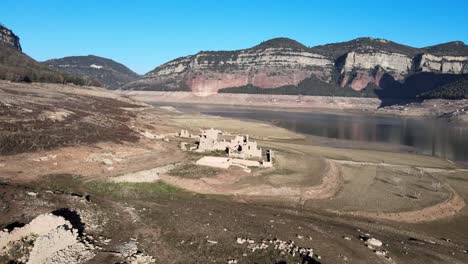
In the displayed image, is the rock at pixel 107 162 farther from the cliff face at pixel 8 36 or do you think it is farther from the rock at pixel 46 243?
the cliff face at pixel 8 36

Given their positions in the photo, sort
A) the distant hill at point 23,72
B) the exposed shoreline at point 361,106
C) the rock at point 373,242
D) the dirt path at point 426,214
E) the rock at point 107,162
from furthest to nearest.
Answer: the exposed shoreline at point 361,106, the distant hill at point 23,72, the rock at point 107,162, the dirt path at point 426,214, the rock at point 373,242

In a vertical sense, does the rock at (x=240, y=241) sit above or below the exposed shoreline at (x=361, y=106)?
above

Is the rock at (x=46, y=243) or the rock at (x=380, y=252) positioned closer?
the rock at (x=46, y=243)

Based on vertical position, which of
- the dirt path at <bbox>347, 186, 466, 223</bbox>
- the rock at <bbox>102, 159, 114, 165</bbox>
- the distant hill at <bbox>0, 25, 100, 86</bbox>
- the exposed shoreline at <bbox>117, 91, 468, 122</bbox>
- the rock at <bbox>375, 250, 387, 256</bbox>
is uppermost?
the distant hill at <bbox>0, 25, 100, 86</bbox>

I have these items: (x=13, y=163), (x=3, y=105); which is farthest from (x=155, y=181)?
(x=3, y=105)

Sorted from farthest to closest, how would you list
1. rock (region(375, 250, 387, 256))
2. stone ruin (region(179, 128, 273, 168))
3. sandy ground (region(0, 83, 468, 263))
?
1. stone ruin (region(179, 128, 273, 168))
2. rock (region(375, 250, 387, 256))
3. sandy ground (region(0, 83, 468, 263))

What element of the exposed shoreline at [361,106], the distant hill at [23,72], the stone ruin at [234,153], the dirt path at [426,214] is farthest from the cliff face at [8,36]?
the dirt path at [426,214]

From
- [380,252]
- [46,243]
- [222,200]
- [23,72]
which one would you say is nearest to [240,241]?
[380,252]

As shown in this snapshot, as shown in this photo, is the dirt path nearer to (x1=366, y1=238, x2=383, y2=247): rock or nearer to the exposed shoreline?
(x1=366, y1=238, x2=383, y2=247): rock

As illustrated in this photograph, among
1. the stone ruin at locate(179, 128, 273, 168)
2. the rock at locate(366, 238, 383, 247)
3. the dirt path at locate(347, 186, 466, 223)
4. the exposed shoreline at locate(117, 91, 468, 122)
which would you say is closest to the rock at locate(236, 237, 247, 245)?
the rock at locate(366, 238, 383, 247)

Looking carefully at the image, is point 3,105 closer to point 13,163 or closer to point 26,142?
point 26,142
